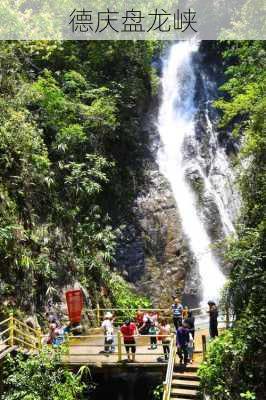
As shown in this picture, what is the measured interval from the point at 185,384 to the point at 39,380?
12.5ft

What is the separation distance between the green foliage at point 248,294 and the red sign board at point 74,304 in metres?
6.01

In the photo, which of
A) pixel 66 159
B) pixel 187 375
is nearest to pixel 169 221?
pixel 66 159

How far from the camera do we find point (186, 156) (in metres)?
27.8

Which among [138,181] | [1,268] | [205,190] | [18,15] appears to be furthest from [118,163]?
[1,268]

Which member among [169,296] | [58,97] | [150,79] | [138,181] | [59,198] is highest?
[150,79]

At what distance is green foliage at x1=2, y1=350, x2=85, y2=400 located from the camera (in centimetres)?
1241

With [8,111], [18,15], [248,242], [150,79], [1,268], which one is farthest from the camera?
[150,79]

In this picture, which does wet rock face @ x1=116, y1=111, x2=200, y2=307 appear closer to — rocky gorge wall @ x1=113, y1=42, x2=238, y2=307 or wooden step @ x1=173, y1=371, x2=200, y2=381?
rocky gorge wall @ x1=113, y1=42, x2=238, y2=307

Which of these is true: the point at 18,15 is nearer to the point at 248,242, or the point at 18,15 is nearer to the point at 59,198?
the point at 59,198

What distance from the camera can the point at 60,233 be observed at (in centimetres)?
1978

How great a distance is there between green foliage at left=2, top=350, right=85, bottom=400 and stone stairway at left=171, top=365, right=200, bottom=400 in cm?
256

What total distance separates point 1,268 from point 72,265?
13.4 feet

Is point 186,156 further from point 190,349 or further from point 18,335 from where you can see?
point 190,349

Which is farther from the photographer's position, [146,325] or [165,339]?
[146,325]
